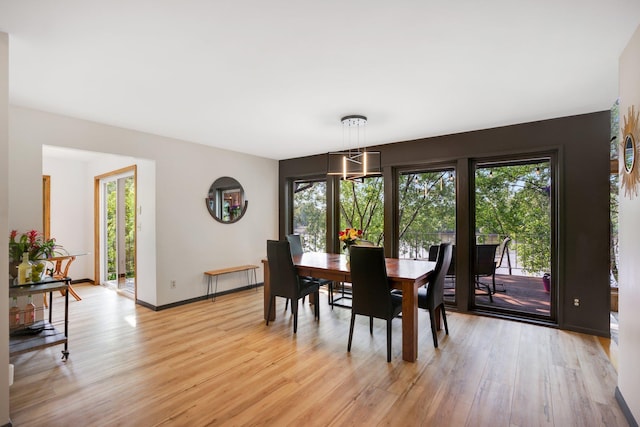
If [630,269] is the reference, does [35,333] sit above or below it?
below

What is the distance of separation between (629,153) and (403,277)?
177 centimetres

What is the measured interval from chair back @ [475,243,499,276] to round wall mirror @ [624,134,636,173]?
2.17 m

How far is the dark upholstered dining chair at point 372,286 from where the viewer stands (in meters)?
2.87

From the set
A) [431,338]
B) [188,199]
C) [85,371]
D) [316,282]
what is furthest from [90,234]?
[431,338]

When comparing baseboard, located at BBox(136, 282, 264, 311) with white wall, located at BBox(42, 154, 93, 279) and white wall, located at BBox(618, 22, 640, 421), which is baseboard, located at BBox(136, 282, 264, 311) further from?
white wall, located at BBox(618, 22, 640, 421)

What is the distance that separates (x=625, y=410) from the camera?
205 cm

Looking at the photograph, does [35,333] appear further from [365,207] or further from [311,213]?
[365,207]

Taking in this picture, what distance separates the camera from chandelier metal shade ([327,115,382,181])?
3.60 metres

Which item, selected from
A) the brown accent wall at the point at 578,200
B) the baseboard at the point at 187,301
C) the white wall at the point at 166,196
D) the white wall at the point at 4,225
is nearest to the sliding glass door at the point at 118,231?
the white wall at the point at 166,196

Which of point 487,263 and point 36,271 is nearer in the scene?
point 36,271

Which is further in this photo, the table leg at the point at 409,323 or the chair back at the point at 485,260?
the chair back at the point at 485,260

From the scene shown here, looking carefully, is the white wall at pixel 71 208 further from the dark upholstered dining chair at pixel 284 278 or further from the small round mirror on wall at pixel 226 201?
the dark upholstered dining chair at pixel 284 278

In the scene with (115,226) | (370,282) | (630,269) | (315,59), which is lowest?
(370,282)

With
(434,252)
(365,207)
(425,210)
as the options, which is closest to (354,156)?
(365,207)
